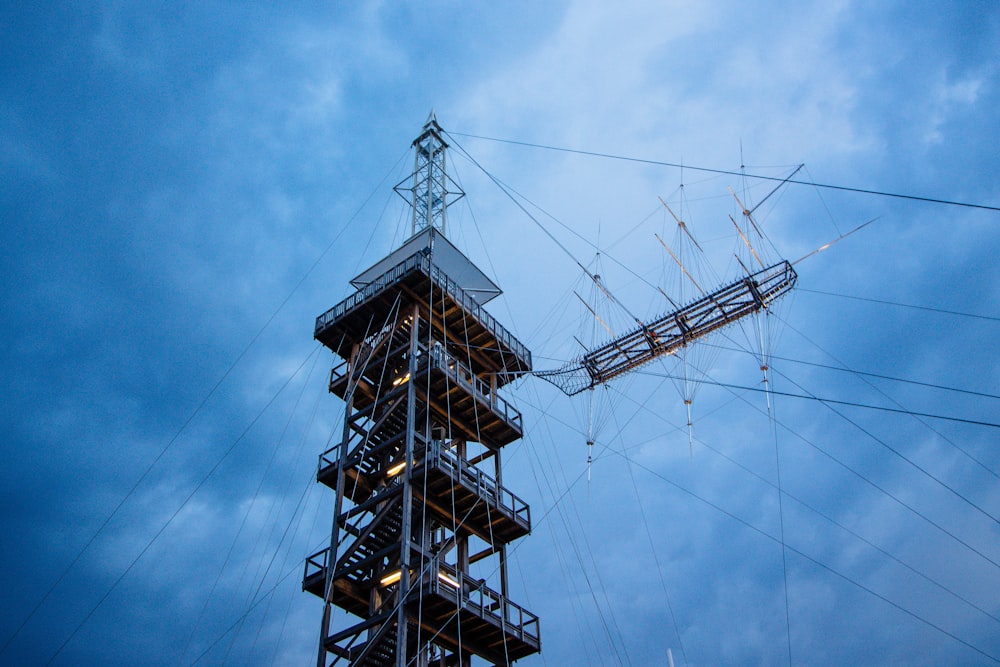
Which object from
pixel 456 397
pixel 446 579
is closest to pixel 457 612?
pixel 446 579

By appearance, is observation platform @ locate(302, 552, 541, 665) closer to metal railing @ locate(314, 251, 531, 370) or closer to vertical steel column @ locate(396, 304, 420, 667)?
vertical steel column @ locate(396, 304, 420, 667)

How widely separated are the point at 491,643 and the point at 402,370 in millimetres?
12999

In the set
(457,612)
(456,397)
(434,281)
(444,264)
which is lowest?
(457,612)

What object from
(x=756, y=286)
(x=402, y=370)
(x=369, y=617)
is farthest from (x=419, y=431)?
(x=756, y=286)

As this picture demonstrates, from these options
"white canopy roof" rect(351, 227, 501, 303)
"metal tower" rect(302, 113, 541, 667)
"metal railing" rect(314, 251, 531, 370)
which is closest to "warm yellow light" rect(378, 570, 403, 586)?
"metal tower" rect(302, 113, 541, 667)

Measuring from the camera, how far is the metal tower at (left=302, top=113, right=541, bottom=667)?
3192cm

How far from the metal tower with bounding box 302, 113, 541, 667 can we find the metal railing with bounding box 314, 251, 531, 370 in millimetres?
81

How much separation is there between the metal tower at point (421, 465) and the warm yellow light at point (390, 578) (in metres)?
0.17

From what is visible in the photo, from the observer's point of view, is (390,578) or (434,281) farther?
(434,281)

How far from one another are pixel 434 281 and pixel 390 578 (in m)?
13.9

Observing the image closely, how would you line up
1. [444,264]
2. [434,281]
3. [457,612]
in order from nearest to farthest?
[457,612] → [434,281] → [444,264]

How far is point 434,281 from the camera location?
40219 millimetres

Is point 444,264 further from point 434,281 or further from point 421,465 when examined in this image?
point 421,465

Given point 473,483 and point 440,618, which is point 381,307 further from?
point 440,618
